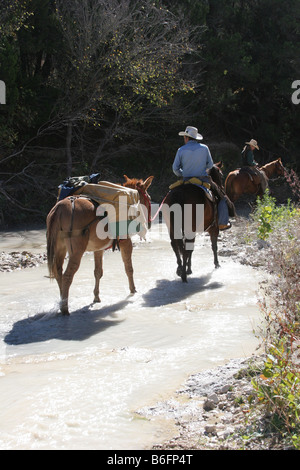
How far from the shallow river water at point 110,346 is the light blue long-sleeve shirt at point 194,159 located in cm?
181

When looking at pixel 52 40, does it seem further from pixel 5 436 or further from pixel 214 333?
pixel 5 436

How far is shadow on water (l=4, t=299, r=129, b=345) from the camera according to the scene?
6.76 m

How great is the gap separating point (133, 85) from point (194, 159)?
315 inches

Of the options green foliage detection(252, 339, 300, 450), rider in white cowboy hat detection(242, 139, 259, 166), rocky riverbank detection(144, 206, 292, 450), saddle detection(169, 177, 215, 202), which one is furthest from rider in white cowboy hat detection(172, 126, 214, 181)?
rider in white cowboy hat detection(242, 139, 259, 166)

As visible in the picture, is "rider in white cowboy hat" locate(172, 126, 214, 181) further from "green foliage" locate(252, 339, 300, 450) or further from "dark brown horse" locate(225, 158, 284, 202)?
"dark brown horse" locate(225, 158, 284, 202)

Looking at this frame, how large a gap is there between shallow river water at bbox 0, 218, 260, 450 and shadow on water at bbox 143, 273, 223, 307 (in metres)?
0.02

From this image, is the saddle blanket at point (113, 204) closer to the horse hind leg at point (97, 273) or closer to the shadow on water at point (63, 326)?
the horse hind leg at point (97, 273)

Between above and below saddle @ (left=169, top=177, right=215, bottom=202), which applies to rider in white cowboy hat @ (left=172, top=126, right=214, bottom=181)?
above

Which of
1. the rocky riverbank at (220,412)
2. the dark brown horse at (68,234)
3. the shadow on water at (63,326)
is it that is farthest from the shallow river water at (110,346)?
the dark brown horse at (68,234)

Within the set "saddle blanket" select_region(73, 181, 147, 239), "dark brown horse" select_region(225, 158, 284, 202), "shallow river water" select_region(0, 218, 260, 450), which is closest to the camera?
"shallow river water" select_region(0, 218, 260, 450)

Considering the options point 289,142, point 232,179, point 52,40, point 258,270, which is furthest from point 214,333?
point 289,142

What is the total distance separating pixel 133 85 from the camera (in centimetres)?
1688

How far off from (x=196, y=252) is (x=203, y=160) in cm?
321

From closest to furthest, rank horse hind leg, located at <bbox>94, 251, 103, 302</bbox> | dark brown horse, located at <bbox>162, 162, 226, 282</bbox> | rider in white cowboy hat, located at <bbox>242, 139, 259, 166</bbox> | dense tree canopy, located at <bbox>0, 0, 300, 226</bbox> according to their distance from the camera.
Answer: horse hind leg, located at <bbox>94, 251, 103, 302</bbox>, dark brown horse, located at <bbox>162, 162, 226, 282</bbox>, rider in white cowboy hat, located at <bbox>242, 139, 259, 166</bbox>, dense tree canopy, located at <bbox>0, 0, 300, 226</bbox>
